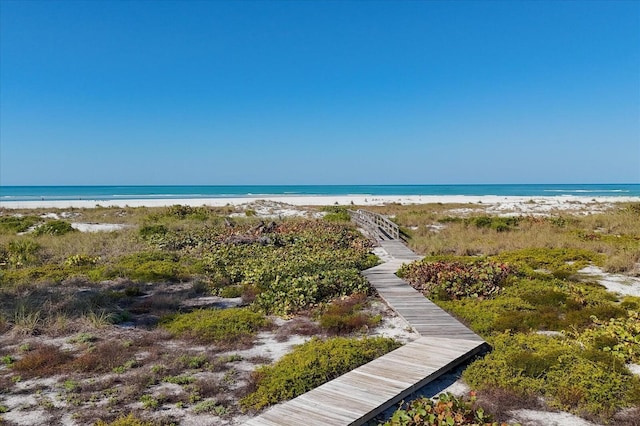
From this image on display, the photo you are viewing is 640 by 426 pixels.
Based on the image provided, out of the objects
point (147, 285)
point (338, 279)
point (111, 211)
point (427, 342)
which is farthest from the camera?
point (111, 211)

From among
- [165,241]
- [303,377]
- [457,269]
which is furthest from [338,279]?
[165,241]

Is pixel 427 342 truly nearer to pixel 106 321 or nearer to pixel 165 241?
pixel 106 321

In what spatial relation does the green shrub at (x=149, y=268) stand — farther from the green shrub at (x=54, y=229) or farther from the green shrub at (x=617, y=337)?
the green shrub at (x=617, y=337)

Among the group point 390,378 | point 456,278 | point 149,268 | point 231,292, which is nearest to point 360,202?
point 149,268

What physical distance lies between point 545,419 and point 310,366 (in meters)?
3.63

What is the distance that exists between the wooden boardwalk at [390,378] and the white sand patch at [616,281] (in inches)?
249

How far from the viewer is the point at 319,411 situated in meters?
5.70

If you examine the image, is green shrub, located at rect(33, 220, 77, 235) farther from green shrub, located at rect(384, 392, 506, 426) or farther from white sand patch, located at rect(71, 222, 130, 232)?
green shrub, located at rect(384, 392, 506, 426)

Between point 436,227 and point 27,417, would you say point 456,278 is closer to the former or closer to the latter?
point 27,417

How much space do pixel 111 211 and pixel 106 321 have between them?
33644 mm

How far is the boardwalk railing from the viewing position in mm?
22689

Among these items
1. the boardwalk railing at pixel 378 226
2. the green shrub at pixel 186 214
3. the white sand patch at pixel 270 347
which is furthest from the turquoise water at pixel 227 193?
the white sand patch at pixel 270 347

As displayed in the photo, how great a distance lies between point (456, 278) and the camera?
40.9 ft

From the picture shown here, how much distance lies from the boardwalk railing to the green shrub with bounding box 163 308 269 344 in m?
13.1
